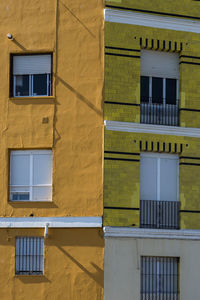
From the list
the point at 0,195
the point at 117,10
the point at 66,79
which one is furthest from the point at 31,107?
the point at 117,10

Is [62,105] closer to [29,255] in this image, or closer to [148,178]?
[148,178]

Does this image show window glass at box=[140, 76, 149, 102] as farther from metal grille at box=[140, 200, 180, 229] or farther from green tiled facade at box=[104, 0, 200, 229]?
metal grille at box=[140, 200, 180, 229]

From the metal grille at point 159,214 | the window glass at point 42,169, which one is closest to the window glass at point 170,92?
the metal grille at point 159,214

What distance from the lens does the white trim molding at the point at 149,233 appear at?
19.6 metres

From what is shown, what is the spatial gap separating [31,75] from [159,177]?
5555mm

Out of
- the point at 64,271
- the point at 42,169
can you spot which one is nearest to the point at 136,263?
the point at 64,271

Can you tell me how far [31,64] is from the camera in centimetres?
2083

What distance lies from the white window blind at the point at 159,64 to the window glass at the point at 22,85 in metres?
3.98

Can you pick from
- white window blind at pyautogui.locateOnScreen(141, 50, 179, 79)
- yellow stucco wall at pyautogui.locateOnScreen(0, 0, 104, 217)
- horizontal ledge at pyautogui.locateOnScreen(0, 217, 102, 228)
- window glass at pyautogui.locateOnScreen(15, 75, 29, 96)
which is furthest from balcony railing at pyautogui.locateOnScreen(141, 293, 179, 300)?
window glass at pyautogui.locateOnScreen(15, 75, 29, 96)

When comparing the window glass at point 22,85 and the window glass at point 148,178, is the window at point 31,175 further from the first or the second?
the window glass at point 148,178

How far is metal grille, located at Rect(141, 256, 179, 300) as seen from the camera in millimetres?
19984


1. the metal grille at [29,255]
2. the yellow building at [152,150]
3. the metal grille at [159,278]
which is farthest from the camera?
the metal grille at [159,278]

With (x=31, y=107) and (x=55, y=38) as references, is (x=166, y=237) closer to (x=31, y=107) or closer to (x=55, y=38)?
(x=31, y=107)

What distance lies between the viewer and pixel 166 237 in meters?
20.1
